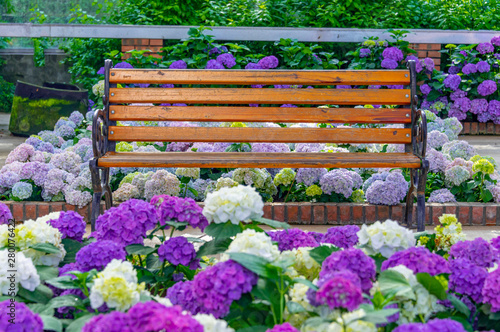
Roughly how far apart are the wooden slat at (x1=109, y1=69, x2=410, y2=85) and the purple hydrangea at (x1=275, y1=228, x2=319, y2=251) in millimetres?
1905

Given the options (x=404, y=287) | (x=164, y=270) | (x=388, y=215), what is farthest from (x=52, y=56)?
(x=404, y=287)

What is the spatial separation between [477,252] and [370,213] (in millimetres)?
1935

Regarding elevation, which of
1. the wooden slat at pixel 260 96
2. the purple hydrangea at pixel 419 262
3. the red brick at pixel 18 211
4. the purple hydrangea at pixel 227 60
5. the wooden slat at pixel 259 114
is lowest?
the red brick at pixel 18 211

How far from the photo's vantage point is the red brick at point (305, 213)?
3.60 meters

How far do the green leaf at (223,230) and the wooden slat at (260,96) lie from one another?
208 centimetres

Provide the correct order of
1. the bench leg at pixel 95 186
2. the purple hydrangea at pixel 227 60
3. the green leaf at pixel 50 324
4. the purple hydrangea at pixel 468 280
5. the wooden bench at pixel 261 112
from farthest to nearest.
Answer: the purple hydrangea at pixel 227 60 → the wooden bench at pixel 261 112 → the bench leg at pixel 95 186 → the purple hydrangea at pixel 468 280 → the green leaf at pixel 50 324

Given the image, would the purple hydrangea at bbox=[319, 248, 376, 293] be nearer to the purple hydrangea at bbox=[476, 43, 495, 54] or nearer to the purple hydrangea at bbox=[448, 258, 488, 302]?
the purple hydrangea at bbox=[448, 258, 488, 302]

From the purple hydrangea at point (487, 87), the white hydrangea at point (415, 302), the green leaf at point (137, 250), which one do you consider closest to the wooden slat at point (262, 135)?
the green leaf at point (137, 250)

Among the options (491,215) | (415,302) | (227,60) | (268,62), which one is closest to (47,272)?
(415,302)

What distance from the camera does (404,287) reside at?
1354 mm

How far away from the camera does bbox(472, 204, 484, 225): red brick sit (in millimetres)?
3621

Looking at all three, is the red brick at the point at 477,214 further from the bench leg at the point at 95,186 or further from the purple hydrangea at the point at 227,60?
the purple hydrangea at the point at 227,60

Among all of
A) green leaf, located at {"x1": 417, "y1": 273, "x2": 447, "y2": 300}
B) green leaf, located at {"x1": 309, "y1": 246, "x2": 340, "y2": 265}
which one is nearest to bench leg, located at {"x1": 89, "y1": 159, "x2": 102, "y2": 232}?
green leaf, located at {"x1": 309, "y1": 246, "x2": 340, "y2": 265}

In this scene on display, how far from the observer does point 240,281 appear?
1363mm
